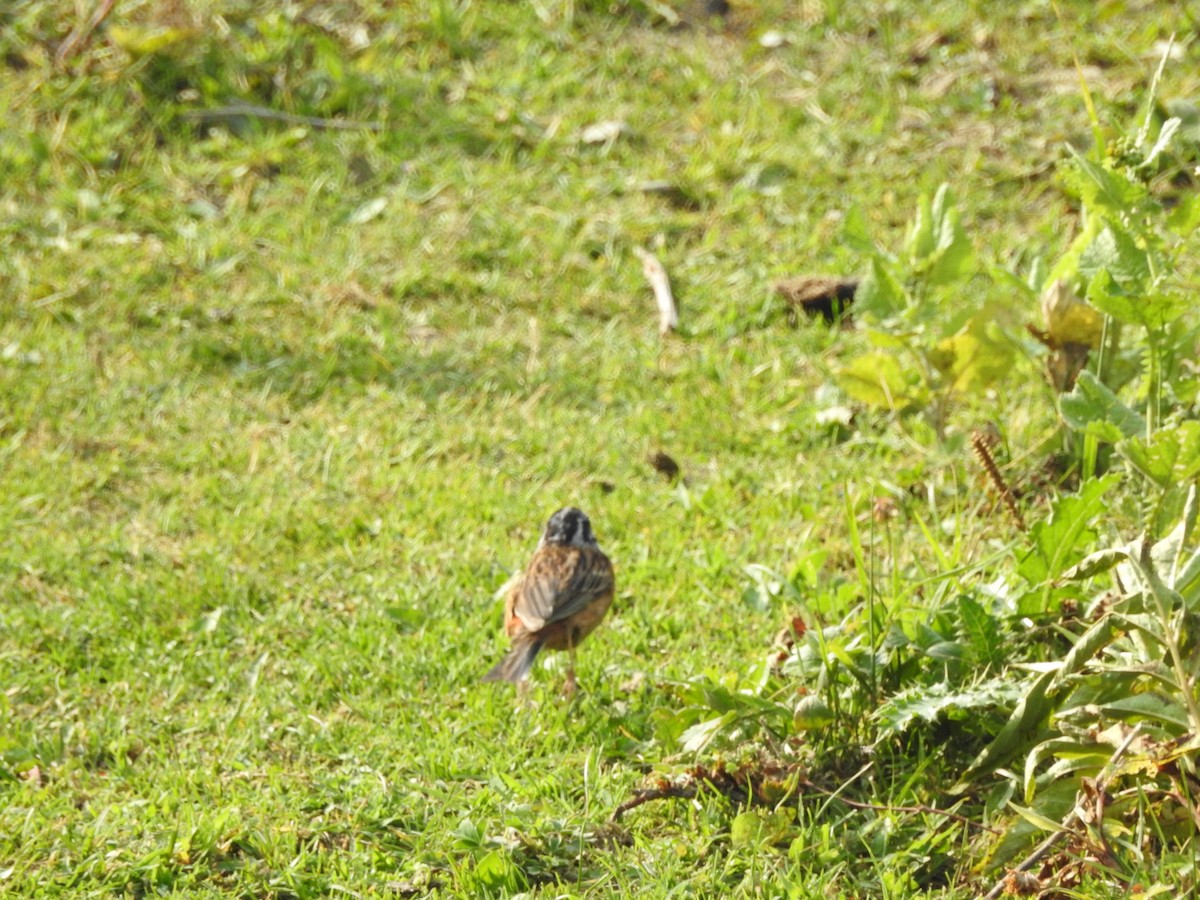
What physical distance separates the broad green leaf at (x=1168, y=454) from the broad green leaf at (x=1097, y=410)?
0.43ft

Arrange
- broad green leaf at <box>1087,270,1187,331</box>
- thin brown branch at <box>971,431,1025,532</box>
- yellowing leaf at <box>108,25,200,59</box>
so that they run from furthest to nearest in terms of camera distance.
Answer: yellowing leaf at <box>108,25,200,59</box> → thin brown branch at <box>971,431,1025,532</box> → broad green leaf at <box>1087,270,1187,331</box>

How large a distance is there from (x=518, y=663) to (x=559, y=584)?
0.90ft

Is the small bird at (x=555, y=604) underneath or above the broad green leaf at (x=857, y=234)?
underneath

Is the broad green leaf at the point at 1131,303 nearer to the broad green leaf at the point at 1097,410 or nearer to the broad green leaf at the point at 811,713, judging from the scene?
the broad green leaf at the point at 1097,410

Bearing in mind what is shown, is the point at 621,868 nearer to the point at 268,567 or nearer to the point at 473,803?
the point at 473,803

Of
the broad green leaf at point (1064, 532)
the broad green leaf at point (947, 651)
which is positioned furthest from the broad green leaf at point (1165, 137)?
the broad green leaf at point (947, 651)

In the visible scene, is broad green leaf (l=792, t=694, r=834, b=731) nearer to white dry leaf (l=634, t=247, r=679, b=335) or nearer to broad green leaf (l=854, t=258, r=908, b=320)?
broad green leaf (l=854, t=258, r=908, b=320)

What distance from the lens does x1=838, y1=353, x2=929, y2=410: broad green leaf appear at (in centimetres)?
533

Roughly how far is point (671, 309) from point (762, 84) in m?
2.28

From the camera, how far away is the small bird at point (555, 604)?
4570 mm

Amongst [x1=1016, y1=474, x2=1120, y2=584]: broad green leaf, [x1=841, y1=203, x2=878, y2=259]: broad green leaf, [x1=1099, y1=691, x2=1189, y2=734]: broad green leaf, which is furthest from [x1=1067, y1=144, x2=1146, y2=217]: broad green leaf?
[x1=1099, y1=691, x2=1189, y2=734]: broad green leaf

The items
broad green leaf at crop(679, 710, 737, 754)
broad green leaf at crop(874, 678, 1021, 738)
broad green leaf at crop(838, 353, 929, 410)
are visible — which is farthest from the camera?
broad green leaf at crop(838, 353, 929, 410)

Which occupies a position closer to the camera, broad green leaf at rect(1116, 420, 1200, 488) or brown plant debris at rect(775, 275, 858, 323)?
broad green leaf at rect(1116, 420, 1200, 488)

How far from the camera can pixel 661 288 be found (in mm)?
7344
